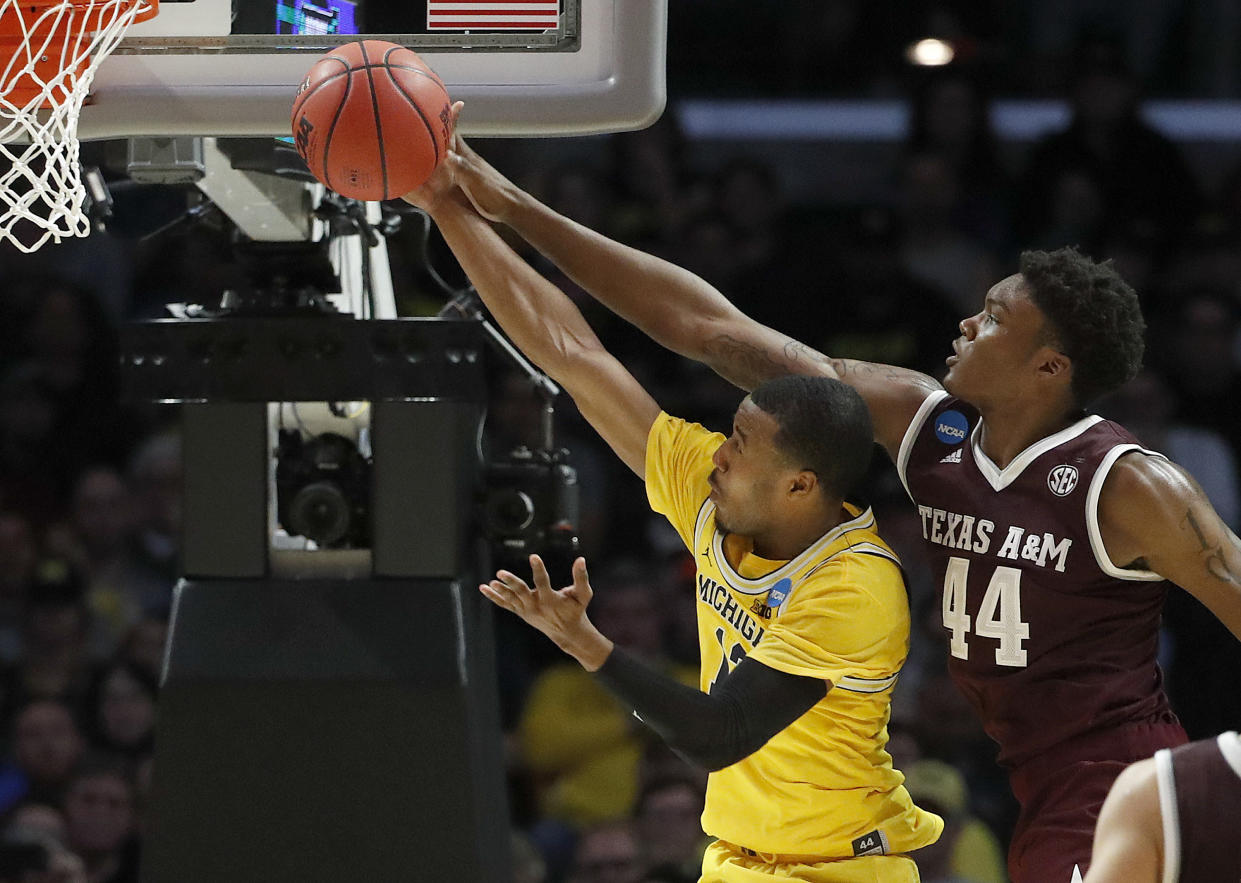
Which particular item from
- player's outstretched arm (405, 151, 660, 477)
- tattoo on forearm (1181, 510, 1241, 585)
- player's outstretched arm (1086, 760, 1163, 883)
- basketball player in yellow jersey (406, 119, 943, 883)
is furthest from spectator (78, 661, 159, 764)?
player's outstretched arm (1086, 760, 1163, 883)

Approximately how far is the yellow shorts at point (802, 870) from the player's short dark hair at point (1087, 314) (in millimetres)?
1047

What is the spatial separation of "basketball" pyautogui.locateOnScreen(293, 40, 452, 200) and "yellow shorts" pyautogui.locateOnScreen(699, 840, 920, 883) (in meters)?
1.48

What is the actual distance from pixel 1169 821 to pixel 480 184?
1.96 m

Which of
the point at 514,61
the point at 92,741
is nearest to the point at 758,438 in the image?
the point at 514,61

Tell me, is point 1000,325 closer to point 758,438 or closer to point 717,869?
point 758,438

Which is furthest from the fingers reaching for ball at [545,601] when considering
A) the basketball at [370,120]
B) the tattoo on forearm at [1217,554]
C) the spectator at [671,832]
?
the spectator at [671,832]

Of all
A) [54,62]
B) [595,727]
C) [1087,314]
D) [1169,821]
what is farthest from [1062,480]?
[595,727]

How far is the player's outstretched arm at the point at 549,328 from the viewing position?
11.0 feet

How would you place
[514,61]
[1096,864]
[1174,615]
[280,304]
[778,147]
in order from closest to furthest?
[1096,864] < [514,61] < [280,304] < [1174,615] < [778,147]

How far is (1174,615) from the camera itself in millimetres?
5809

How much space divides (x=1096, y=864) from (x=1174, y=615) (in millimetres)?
4092

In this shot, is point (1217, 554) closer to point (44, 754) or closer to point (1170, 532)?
point (1170, 532)

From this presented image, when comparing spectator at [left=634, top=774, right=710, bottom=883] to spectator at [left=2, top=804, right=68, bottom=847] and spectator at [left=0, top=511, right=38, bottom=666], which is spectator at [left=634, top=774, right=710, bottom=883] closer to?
spectator at [left=2, top=804, right=68, bottom=847]

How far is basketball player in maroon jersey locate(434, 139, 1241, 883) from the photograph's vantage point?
295 cm
